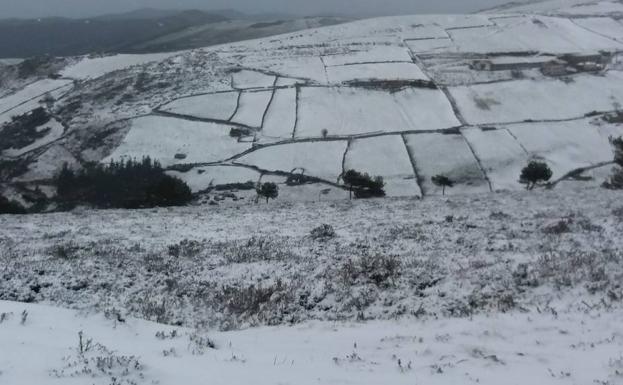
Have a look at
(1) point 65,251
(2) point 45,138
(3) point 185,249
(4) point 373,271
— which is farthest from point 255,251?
(2) point 45,138

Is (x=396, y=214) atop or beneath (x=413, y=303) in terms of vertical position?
beneath

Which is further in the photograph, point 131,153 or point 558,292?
point 131,153

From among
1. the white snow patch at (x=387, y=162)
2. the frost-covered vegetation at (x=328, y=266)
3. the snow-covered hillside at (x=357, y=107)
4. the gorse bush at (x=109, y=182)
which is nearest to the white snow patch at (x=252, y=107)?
the snow-covered hillside at (x=357, y=107)

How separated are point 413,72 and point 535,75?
1736cm

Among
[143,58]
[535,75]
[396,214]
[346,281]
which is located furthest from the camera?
[143,58]

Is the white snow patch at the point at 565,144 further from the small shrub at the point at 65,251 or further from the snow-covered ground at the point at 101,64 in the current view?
the snow-covered ground at the point at 101,64

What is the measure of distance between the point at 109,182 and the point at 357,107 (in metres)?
31.2

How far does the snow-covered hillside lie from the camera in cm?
5203

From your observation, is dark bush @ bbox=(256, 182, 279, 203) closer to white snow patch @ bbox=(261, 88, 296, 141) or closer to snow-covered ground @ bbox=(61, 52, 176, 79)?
white snow patch @ bbox=(261, 88, 296, 141)

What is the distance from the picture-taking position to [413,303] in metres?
10.6

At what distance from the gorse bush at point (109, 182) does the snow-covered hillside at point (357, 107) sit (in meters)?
2.57

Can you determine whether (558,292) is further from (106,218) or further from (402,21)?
(402,21)

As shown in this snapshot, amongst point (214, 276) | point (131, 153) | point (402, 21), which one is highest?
point (402, 21)

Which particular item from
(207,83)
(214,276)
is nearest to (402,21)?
(207,83)
